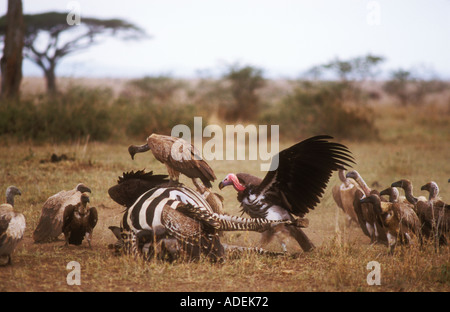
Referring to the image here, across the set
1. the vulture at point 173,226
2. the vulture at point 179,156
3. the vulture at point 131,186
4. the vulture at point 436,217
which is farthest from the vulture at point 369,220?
the vulture at point 131,186

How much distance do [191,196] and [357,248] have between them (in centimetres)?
196

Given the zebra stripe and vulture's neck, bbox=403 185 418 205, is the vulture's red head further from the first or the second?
vulture's neck, bbox=403 185 418 205

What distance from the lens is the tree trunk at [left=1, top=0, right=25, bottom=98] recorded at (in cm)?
1445

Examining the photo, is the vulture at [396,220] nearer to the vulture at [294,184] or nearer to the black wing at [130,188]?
the vulture at [294,184]

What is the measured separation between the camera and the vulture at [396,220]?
546 centimetres

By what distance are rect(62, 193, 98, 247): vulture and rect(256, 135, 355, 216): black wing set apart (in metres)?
1.84

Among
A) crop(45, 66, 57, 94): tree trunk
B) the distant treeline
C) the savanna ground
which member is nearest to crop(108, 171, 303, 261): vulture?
the savanna ground

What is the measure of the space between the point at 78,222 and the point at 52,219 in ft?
1.00

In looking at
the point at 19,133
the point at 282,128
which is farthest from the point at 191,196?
the point at 282,128

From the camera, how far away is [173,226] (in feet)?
15.6

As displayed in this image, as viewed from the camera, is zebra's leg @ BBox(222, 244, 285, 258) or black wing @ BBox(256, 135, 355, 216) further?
black wing @ BBox(256, 135, 355, 216)

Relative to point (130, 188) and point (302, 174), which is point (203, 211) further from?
point (302, 174)

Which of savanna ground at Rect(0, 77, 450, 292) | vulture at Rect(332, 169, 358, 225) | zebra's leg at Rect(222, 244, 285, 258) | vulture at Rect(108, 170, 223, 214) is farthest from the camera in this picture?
vulture at Rect(332, 169, 358, 225)
